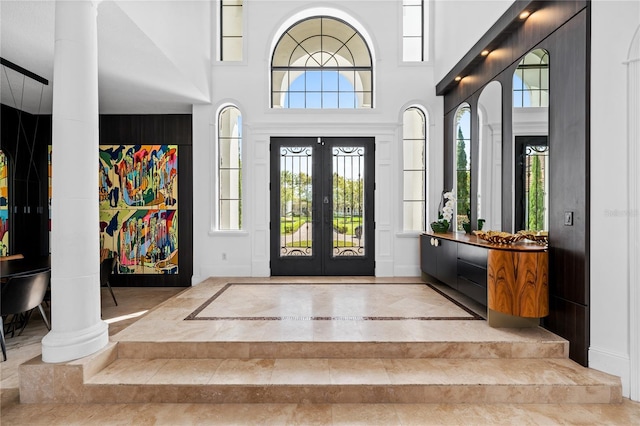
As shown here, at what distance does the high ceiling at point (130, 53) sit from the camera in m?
3.21

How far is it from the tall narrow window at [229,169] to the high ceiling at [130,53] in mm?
521

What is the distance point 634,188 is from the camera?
8.28ft

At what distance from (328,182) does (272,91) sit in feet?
6.24

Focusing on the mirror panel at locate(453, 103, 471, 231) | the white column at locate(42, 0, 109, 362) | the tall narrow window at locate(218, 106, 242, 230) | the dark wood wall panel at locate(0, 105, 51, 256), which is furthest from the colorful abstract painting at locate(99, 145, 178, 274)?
the mirror panel at locate(453, 103, 471, 231)

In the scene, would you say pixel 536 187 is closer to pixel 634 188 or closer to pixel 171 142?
pixel 634 188

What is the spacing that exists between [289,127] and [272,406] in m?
4.35

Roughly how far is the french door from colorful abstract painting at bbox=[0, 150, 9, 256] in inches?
166

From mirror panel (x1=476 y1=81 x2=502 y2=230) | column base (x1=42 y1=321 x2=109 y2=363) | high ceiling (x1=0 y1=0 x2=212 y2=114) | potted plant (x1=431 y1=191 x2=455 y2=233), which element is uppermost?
high ceiling (x1=0 y1=0 x2=212 y2=114)

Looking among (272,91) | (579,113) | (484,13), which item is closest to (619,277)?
(579,113)

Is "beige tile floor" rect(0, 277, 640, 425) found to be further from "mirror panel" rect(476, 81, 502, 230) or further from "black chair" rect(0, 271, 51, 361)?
"mirror panel" rect(476, 81, 502, 230)

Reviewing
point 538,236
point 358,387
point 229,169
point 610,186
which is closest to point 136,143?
point 229,169

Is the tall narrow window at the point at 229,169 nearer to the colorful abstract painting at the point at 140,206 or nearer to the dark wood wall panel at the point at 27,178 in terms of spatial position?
the colorful abstract painting at the point at 140,206

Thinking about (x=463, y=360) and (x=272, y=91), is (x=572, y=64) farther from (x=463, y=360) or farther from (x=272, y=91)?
(x=272, y=91)

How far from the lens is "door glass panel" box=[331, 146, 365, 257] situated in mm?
5945
